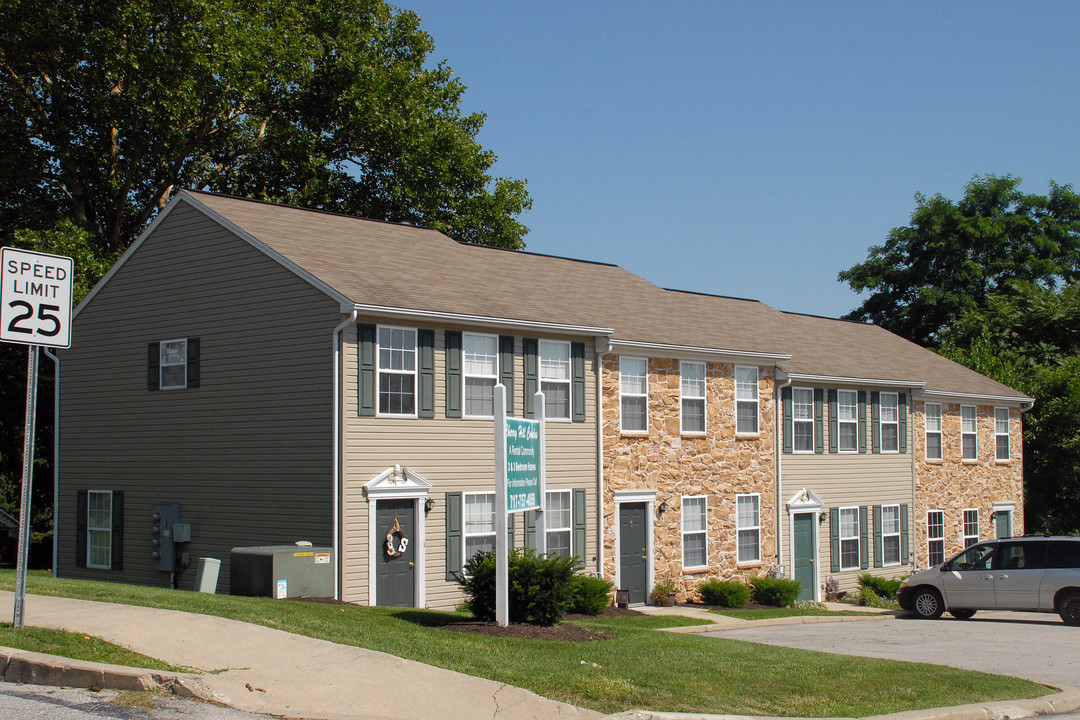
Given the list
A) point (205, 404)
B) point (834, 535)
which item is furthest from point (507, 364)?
point (834, 535)

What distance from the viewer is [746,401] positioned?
2658 cm

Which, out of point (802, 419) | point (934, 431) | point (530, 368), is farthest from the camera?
point (934, 431)

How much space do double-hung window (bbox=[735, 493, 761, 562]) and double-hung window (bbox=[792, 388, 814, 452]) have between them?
2.29 metres

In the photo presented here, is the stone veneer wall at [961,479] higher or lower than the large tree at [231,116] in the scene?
lower

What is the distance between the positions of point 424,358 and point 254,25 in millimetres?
17157

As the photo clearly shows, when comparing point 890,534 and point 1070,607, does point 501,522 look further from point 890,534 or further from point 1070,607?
point 890,534

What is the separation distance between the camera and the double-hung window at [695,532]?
2498 centimetres

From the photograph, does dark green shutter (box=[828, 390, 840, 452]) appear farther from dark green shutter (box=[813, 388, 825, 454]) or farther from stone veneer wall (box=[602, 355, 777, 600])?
stone veneer wall (box=[602, 355, 777, 600])

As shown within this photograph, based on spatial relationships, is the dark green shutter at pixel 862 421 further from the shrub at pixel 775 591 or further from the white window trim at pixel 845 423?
the shrub at pixel 775 591

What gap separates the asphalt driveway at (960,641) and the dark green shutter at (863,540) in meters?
6.20

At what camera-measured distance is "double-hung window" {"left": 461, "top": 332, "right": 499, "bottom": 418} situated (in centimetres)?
2062

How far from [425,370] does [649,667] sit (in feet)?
30.4

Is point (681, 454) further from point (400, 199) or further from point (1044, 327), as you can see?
point (1044, 327)

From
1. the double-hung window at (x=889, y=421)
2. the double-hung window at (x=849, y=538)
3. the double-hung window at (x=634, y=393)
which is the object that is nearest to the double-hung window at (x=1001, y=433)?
the double-hung window at (x=889, y=421)
